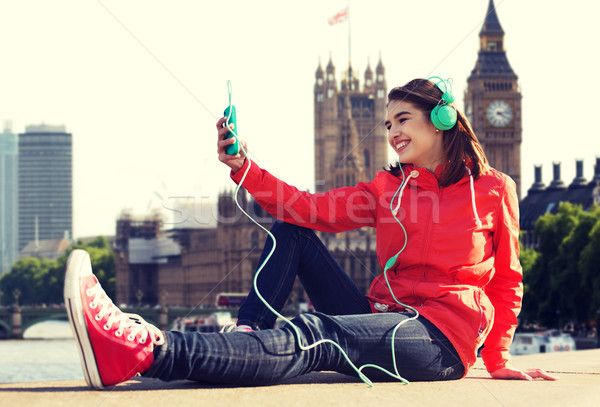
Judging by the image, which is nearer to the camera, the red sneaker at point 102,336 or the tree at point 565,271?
the red sneaker at point 102,336

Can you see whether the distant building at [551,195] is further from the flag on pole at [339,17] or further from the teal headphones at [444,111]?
the teal headphones at [444,111]

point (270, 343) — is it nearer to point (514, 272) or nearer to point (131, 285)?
point (514, 272)

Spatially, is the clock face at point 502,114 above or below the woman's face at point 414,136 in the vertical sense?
above

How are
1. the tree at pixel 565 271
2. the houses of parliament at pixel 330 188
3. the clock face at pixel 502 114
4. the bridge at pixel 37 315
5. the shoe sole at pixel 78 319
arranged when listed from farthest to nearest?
the clock face at pixel 502 114, the houses of parliament at pixel 330 188, the bridge at pixel 37 315, the tree at pixel 565 271, the shoe sole at pixel 78 319

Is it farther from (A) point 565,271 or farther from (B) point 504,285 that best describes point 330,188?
(B) point 504,285

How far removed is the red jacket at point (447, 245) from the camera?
12.4 feet

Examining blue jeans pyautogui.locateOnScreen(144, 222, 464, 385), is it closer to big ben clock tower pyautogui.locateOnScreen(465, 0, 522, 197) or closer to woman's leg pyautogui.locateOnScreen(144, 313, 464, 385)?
woman's leg pyautogui.locateOnScreen(144, 313, 464, 385)

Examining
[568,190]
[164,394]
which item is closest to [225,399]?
[164,394]

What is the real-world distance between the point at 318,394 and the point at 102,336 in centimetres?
73

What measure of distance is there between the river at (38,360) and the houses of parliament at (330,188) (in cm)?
1315

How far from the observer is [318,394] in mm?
3166

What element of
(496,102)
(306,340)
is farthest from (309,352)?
(496,102)

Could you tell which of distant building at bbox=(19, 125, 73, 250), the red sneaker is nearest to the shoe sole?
the red sneaker

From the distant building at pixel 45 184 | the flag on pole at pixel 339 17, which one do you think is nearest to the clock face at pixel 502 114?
the flag on pole at pixel 339 17
